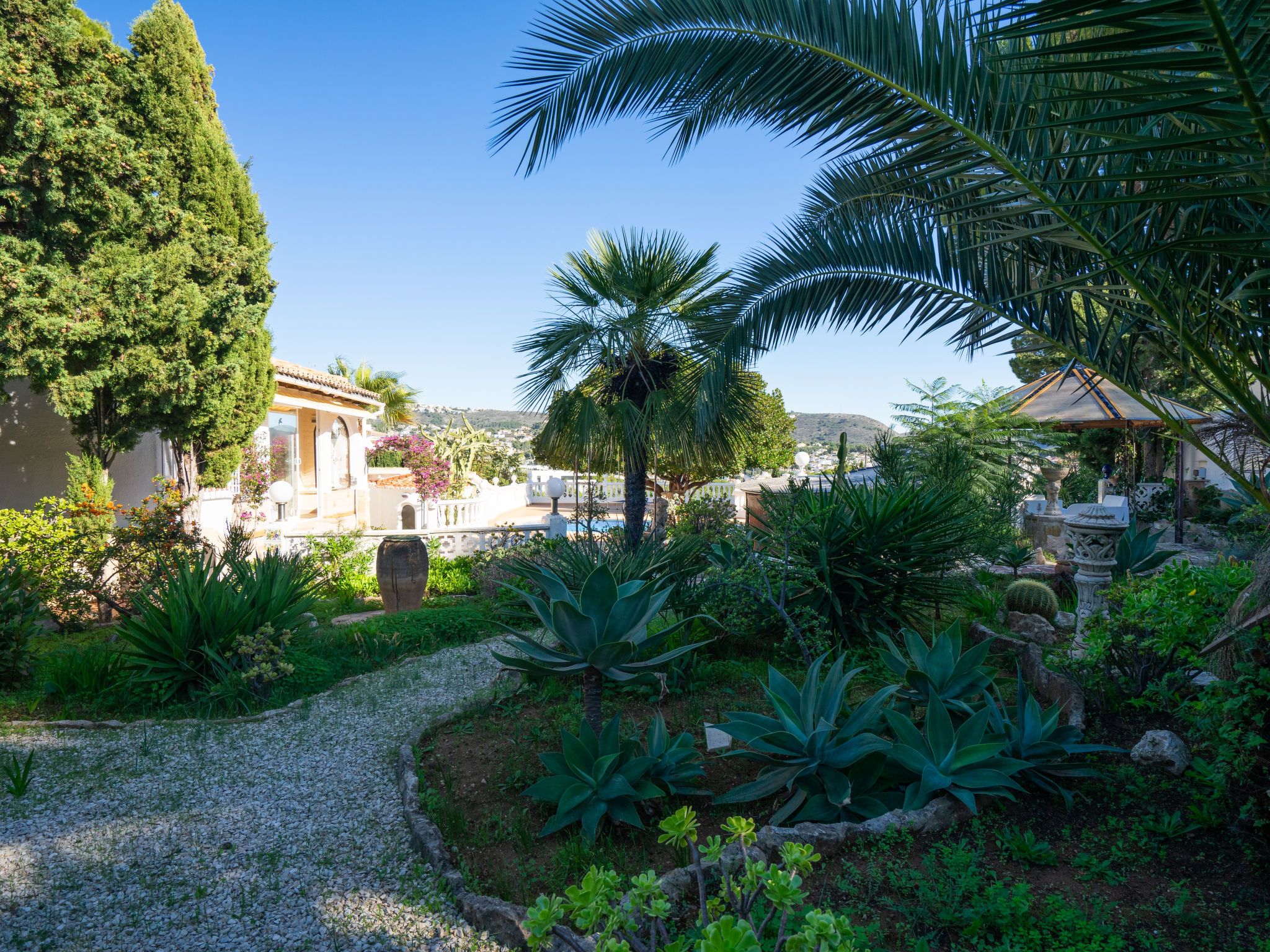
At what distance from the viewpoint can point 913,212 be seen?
4.05m

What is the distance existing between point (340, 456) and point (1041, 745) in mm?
19168

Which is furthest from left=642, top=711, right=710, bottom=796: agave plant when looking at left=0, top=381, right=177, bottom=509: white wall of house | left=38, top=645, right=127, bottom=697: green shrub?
left=0, top=381, right=177, bottom=509: white wall of house

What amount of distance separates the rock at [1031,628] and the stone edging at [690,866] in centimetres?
284

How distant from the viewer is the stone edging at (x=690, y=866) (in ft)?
7.00

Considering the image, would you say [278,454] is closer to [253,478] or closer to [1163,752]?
[253,478]

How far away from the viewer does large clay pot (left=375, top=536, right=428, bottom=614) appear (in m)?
7.28

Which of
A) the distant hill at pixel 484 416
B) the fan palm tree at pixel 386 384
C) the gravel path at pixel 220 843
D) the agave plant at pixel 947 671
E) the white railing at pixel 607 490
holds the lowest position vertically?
the gravel path at pixel 220 843

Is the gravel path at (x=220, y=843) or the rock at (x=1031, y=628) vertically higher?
the rock at (x=1031, y=628)

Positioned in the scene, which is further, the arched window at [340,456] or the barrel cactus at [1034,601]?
the arched window at [340,456]

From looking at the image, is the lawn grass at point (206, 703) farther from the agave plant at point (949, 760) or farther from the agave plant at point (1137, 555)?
the agave plant at point (1137, 555)

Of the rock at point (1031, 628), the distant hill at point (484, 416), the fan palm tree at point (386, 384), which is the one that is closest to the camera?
the rock at point (1031, 628)

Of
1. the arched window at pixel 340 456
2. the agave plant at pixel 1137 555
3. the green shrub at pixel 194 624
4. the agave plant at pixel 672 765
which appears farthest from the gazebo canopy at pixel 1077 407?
the arched window at pixel 340 456

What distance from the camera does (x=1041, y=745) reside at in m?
2.71

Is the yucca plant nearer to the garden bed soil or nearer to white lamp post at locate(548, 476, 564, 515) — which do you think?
the garden bed soil
